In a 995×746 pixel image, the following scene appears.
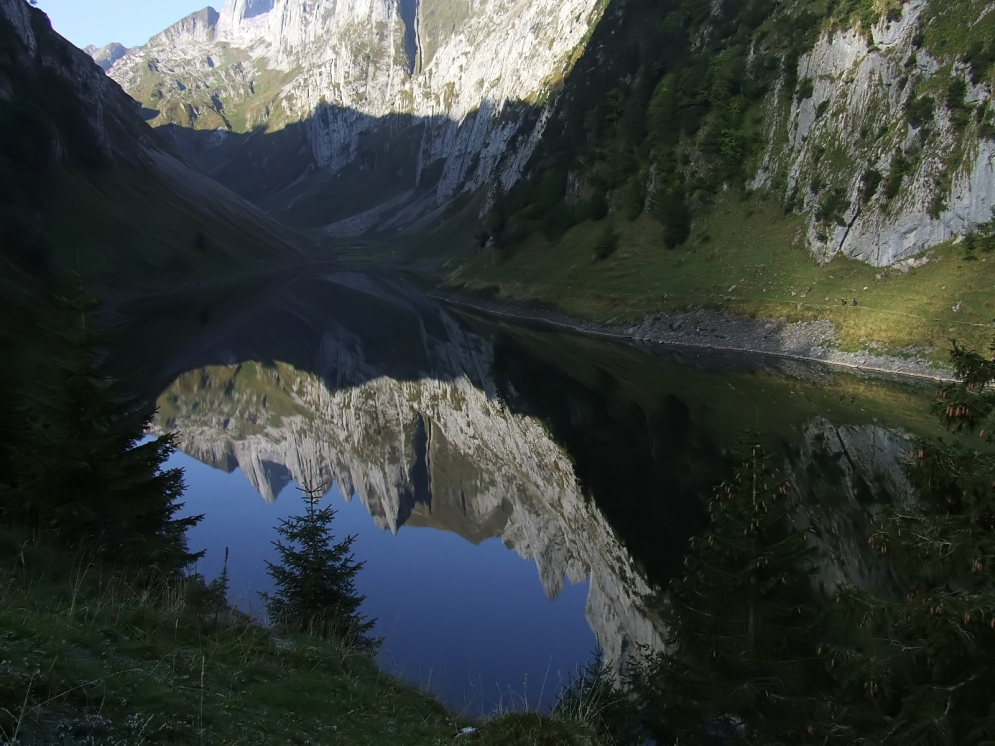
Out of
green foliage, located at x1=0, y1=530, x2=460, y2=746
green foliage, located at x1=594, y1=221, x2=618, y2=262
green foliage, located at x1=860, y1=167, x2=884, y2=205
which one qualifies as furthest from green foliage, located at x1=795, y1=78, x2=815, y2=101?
green foliage, located at x1=0, y1=530, x2=460, y2=746

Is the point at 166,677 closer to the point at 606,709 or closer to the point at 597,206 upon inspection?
the point at 606,709

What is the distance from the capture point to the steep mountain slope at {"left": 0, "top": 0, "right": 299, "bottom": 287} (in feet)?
311

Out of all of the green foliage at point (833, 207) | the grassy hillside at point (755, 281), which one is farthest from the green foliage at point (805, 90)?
the green foliage at point (833, 207)

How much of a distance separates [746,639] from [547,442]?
2541 centimetres

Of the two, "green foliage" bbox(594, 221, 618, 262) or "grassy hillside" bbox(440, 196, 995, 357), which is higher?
"green foliage" bbox(594, 221, 618, 262)

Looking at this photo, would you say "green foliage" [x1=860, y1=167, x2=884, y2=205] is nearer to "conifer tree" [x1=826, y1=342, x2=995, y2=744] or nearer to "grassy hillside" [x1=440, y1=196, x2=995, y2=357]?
"grassy hillside" [x1=440, y1=196, x2=995, y2=357]

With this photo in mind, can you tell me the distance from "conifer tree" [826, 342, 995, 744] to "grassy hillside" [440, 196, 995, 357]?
143ft

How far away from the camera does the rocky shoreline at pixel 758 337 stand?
1964 inches

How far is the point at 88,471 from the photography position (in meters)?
15.7

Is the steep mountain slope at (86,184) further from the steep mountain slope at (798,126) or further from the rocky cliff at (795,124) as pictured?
the steep mountain slope at (798,126)

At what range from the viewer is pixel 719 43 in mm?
96750

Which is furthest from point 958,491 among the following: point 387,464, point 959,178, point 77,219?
point 77,219

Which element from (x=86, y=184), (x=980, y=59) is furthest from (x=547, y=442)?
(x=86, y=184)

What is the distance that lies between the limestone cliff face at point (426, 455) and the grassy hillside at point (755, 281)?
904 inches
